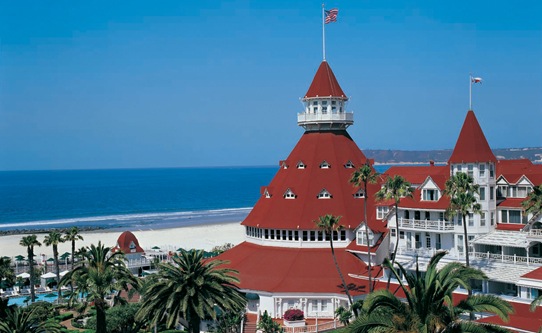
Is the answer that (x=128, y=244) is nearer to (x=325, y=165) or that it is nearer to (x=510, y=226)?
(x=325, y=165)

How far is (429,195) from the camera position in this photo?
5225 cm

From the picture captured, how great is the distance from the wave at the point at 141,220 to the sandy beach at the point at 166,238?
1478 centimetres

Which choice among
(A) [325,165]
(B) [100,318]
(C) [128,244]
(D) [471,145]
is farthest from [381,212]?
(C) [128,244]

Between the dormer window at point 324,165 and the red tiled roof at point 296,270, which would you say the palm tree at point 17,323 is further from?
the dormer window at point 324,165

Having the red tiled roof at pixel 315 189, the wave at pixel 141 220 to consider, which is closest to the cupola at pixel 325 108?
the red tiled roof at pixel 315 189

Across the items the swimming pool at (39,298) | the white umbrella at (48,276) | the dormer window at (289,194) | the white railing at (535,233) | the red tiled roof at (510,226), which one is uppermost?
the dormer window at (289,194)

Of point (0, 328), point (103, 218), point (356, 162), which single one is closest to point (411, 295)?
point (0, 328)

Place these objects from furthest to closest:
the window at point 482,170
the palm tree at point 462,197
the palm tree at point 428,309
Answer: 1. the window at point 482,170
2. the palm tree at point 462,197
3. the palm tree at point 428,309

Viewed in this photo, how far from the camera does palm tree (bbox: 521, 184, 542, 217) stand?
1700 inches

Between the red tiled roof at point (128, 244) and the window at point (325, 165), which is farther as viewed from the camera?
the red tiled roof at point (128, 244)

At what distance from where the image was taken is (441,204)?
50.7 metres

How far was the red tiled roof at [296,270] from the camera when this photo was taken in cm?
5091

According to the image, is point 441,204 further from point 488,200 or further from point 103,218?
point 103,218

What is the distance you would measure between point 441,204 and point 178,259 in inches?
943
